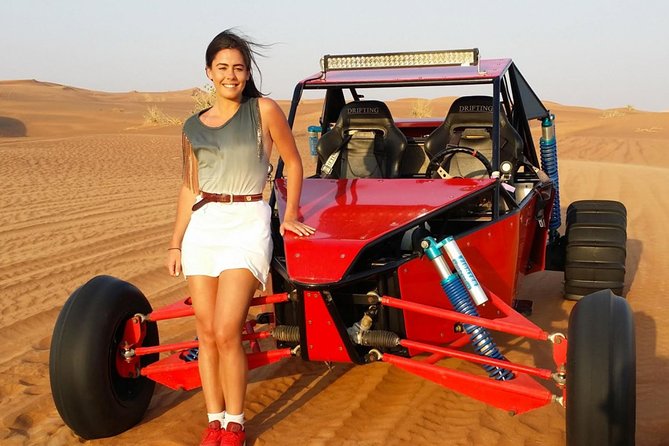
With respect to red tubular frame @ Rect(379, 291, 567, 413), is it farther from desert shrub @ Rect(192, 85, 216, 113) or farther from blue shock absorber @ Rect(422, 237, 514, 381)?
desert shrub @ Rect(192, 85, 216, 113)

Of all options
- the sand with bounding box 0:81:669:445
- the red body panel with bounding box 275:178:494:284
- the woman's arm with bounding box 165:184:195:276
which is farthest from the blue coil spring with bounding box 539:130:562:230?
the woman's arm with bounding box 165:184:195:276

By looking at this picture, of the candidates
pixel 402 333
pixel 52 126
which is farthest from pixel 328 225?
pixel 52 126

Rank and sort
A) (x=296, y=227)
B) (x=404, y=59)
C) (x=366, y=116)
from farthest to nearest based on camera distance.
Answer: (x=366, y=116) → (x=404, y=59) → (x=296, y=227)

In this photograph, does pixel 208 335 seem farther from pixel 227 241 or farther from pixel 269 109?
pixel 269 109

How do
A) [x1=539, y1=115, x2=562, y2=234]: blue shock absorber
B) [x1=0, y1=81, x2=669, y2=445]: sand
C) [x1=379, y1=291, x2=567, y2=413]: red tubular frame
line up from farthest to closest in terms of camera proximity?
[x1=539, y1=115, x2=562, y2=234]: blue shock absorber < [x1=0, y1=81, x2=669, y2=445]: sand < [x1=379, y1=291, x2=567, y2=413]: red tubular frame

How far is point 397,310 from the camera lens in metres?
3.81

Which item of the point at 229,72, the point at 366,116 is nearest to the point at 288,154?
the point at 229,72

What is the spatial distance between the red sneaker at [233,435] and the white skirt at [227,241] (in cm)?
71

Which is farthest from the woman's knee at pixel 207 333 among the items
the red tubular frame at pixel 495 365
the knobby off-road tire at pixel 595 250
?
the knobby off-road tire at pixel 595 250

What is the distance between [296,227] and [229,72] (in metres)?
0.83

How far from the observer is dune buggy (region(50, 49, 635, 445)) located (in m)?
3.30

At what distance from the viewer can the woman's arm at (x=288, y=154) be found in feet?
12.0

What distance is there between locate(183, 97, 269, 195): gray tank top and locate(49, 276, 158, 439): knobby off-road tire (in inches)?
35.3

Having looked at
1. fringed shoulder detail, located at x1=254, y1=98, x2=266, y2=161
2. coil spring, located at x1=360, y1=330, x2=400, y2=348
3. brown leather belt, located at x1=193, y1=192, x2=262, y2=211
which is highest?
fringed shoulder detail, located at x1=254, y1=98, x2=266, y2=161
